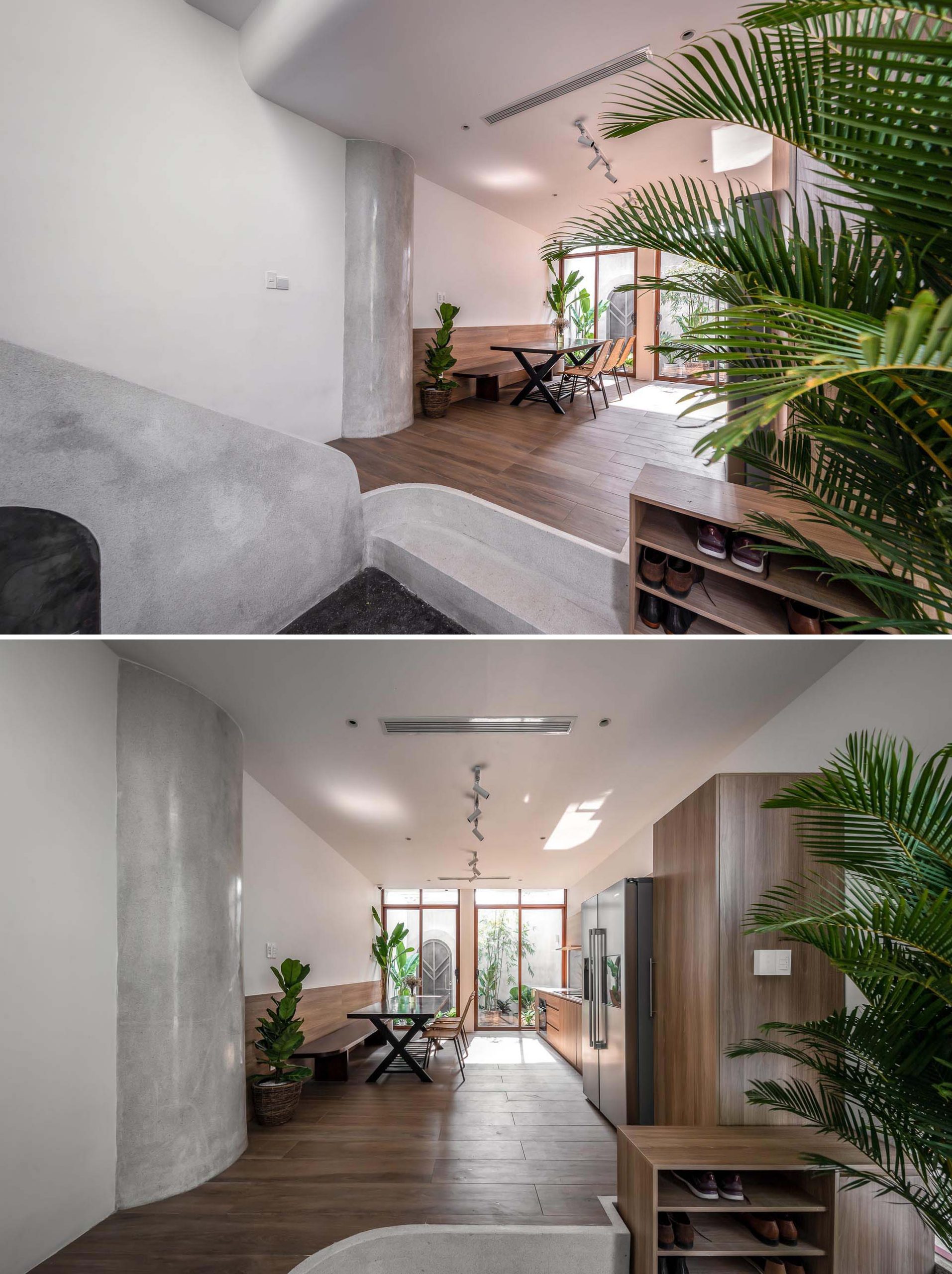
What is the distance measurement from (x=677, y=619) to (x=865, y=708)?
1360 millimetres

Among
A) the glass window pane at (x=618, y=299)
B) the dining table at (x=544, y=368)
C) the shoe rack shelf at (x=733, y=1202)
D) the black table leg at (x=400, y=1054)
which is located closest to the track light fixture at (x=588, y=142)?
the dining table at (x=544, y=368)

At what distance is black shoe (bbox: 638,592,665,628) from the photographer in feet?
7.71

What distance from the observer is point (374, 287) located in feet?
15.6

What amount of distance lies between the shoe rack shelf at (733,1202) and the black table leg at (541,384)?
404cm

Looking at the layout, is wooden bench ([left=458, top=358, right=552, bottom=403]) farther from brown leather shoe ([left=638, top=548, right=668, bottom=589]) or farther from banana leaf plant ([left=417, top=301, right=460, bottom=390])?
brown leather shoe ([left=638, top=548, right=668, bottom=589])

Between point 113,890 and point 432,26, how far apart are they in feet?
14.4

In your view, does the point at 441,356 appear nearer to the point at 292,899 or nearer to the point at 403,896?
the point at 292,899

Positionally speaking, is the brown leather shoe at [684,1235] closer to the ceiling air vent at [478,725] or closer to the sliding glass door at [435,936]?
the ceiling air vent at [478,725]

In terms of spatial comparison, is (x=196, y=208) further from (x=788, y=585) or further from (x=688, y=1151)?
(x=688, y=1151)

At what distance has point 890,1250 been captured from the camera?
2.40 metres

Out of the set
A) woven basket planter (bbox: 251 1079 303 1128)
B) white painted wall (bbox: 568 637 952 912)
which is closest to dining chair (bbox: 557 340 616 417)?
white painted wall (bbox: 568 637 952 912)

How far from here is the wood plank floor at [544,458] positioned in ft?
8.79

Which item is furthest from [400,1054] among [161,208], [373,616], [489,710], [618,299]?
[618,299]

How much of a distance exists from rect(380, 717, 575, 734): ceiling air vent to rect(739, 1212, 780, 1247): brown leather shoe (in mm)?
2162
